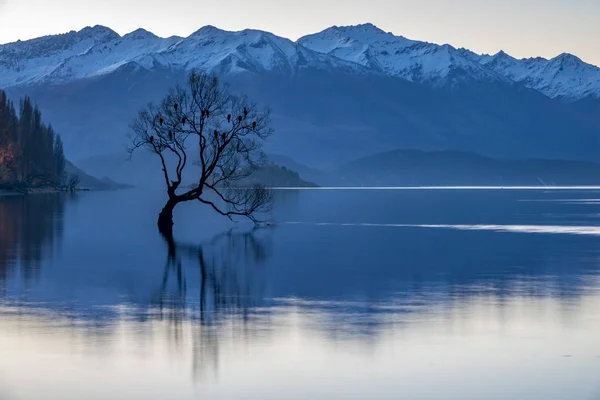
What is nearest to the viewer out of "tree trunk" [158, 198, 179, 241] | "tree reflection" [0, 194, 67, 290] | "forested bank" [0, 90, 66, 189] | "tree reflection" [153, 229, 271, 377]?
"tree reflection" [153, 229, 271, 377]

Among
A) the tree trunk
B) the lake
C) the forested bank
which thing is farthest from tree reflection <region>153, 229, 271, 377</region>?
the forested bank

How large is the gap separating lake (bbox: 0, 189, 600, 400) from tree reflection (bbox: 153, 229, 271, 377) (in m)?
0.06

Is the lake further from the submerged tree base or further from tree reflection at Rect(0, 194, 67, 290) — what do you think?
the submerged tree base

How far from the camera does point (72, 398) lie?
17469mm

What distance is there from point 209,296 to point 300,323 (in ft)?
19.6

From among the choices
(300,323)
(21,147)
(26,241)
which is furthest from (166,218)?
(21,147)

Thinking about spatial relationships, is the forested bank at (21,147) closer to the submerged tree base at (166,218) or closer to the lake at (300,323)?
the submerged tree base at (166,218)

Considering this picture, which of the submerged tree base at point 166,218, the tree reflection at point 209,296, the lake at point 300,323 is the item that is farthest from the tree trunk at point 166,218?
the lake at point 300,323

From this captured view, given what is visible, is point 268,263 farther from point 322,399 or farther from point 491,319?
point 322,399

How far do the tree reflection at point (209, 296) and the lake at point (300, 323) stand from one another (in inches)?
2.5

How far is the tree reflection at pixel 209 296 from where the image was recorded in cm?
2270

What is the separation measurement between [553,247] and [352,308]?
2517 cm

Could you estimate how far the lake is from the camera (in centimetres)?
1858

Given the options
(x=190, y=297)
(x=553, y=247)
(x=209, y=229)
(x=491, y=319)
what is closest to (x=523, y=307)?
(x=491, y=319)
